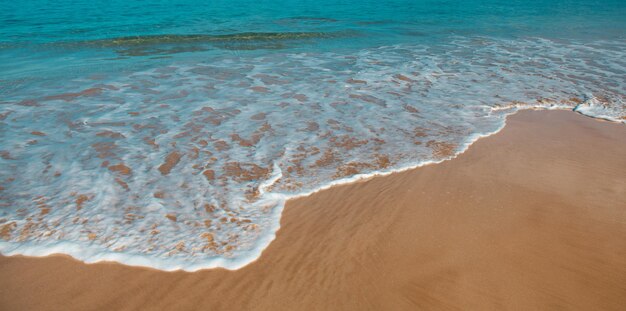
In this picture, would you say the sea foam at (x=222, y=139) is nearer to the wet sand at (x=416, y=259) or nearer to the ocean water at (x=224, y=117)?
Result: the ocean water at (x=224, y=117)

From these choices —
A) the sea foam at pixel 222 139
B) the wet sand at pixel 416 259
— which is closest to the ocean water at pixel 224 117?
the sea foam at pixel 222 139

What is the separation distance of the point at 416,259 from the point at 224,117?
3.81m

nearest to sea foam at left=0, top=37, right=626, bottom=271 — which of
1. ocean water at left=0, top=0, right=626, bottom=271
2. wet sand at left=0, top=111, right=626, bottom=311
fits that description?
ocean water at left=0, top=0, right=626, bottom=271

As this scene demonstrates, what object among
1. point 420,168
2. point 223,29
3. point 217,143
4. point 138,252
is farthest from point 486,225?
point 223,29

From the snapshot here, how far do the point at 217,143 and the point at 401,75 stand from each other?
489cm

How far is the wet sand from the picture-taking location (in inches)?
102

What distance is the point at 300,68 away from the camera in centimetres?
930

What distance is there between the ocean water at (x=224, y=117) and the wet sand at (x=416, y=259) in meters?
0.22

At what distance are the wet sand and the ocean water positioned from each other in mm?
220

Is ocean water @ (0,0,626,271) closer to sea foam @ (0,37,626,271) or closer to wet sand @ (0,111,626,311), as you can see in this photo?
sea foam @ (0,37,626,271)

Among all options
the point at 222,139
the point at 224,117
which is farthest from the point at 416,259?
the point at 224,117

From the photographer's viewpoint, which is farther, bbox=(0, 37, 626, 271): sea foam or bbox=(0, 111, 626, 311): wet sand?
bbox=(0, 37, 626, 271): sea foam

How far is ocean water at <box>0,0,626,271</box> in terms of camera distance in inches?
131

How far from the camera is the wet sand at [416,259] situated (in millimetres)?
2588
